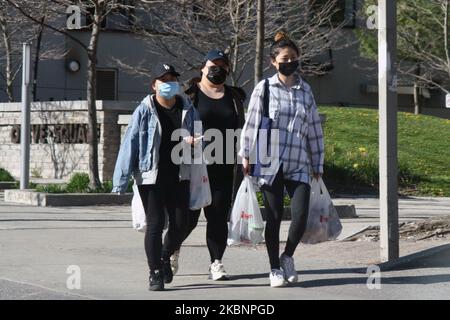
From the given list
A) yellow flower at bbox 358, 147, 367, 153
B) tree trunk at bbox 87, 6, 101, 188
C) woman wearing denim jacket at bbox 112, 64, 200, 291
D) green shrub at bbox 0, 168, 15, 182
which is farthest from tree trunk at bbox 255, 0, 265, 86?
yellow flower at bbox 358, 147, 367, 153

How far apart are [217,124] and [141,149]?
757 millimetres

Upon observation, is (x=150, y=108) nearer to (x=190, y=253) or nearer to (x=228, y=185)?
(x=228, y=185)

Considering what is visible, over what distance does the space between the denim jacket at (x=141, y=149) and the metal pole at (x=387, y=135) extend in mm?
2039

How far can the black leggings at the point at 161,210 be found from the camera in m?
8.11

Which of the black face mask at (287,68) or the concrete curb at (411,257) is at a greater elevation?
the black face mask at (287,68)

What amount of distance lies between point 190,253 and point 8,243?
78.9 inches

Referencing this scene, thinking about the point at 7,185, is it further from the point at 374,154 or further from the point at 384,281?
the point at 384,281

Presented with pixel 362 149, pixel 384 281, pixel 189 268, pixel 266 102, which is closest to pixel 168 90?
pixel 266 102

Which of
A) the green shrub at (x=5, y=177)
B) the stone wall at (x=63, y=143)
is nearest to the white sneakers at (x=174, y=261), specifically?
the stone wall at (x=63, y=143)

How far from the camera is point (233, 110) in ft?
28.3

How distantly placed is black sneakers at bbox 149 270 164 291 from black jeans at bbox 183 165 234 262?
0.70m

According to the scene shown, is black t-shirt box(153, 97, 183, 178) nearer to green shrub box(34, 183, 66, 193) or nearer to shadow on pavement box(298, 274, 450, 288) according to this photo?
shadow on pavement box(298, 274, 450, 288)

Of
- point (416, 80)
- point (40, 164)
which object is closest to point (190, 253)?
point (40, 164)

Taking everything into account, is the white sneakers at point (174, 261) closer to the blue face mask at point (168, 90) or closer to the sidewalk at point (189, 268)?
the sidewalk at point (189, 268)
